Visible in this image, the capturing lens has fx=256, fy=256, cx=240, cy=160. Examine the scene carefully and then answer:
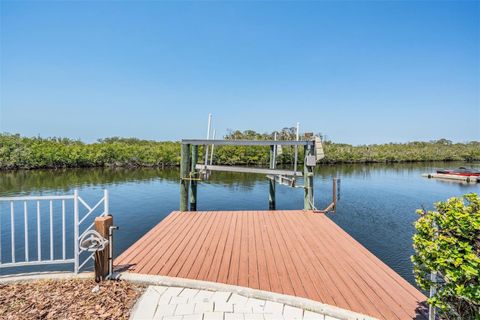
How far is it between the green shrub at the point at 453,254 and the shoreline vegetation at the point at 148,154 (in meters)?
15.8

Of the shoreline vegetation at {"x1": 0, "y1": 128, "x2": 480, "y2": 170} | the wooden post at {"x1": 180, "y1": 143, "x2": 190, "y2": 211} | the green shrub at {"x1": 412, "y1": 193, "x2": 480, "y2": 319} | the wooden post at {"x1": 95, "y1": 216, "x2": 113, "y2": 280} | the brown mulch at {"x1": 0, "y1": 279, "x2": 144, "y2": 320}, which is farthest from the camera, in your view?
the shoreline vegetation at {"x1": 0, "y1": 128, "x2": 480, "y2": 170}

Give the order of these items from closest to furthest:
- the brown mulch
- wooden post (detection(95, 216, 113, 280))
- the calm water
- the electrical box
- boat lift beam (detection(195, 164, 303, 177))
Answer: the brown mulch < wooden post (detection(95, 216, 113, 280)) < the calm water < the electrical box < boat lift beam (detection(195, 164, 303, 177))

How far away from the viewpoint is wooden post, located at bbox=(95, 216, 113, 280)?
2797 millimetres

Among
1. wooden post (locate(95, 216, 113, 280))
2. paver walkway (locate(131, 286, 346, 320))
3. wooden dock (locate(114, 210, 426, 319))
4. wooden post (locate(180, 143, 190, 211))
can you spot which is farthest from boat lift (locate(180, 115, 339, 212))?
paver walkway (locate(131, 286, 346, 320))

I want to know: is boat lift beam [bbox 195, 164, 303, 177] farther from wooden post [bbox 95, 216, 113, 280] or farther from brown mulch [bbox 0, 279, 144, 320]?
brown mulch [bbox 0, 279, 144, 320]

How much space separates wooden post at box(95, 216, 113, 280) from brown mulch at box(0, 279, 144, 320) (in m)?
0.09

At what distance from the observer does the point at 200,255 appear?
3.63 m

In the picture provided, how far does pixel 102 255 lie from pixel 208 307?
133 cm

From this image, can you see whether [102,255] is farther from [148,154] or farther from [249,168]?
[148,154]

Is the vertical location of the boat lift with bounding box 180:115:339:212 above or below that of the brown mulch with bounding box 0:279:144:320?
above

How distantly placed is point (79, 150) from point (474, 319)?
32.0m

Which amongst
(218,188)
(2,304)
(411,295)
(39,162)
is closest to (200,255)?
(2,304)

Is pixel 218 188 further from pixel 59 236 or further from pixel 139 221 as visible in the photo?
pixel 59 236

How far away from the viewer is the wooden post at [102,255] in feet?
9.18
